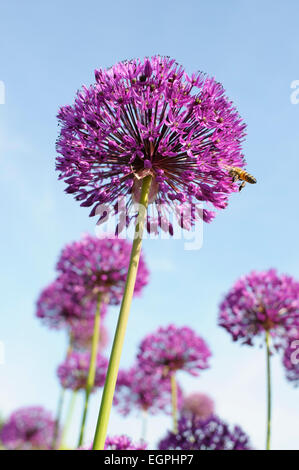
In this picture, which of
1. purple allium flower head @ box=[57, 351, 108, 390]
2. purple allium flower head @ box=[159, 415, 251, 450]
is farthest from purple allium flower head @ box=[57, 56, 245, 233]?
purple allium flower head @ box=[57, 351, 108, 390]

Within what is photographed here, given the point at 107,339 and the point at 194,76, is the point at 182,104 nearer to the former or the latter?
the point at 194,76

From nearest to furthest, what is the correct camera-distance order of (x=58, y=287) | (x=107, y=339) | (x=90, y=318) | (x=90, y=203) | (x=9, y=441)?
(x=90, y=203) < (x=58, y=287) < (x=90, y=318) < (x=9, y=441) < (x=107, y=339)

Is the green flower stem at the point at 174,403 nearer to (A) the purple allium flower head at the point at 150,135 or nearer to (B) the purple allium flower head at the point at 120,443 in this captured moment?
(B) the purple allium flower head at the point at 120,443

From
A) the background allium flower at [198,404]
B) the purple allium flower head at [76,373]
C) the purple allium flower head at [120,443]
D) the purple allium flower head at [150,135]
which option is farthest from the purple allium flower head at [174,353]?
the background allium flower at [198,404]

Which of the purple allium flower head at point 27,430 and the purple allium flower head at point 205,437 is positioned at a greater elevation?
the purple allium flower head at point 205,437

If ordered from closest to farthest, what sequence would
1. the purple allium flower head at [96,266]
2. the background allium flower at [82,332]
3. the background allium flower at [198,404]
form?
1. the purple allium flower head at [96,266]
2. the background allium flower at [82,332]
3. the background allium flower at [198,404]

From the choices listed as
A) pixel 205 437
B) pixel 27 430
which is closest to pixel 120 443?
pixel 205 437

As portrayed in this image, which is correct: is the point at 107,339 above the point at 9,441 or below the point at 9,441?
above

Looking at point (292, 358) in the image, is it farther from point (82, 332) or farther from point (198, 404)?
point (198, 404)
